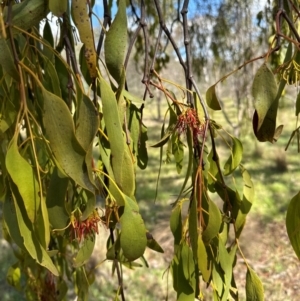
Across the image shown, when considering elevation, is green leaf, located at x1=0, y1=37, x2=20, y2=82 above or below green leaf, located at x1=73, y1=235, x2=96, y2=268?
above

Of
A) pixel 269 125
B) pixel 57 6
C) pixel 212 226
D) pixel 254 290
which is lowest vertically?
pixel 254 290

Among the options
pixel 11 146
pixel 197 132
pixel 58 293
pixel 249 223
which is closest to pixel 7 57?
pixel 11 146

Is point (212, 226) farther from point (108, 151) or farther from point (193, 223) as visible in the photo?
point (108, 151)

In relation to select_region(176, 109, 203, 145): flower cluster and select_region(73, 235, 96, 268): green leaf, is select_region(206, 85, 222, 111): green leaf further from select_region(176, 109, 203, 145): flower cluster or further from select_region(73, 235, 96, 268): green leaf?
select_region(73, 235, 96, 268): green leaf

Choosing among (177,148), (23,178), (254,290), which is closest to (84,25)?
(23,178)

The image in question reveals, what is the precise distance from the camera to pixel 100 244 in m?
2.72

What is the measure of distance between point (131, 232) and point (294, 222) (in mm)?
162

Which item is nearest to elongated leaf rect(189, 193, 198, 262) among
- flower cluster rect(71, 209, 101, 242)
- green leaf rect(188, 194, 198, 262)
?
green leaf rect(188, 194, 198, 262)

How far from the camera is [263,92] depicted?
439 millimetres

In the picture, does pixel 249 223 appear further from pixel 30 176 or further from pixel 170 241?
pixel 30 176

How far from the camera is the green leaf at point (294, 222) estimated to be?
456 mm

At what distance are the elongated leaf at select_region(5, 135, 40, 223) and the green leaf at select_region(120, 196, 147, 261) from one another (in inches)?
3.4

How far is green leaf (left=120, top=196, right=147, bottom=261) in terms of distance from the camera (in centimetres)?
42

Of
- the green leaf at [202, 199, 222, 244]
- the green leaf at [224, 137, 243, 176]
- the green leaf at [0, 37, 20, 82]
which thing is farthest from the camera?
the green leaf at [224, 137, 243, 176]
